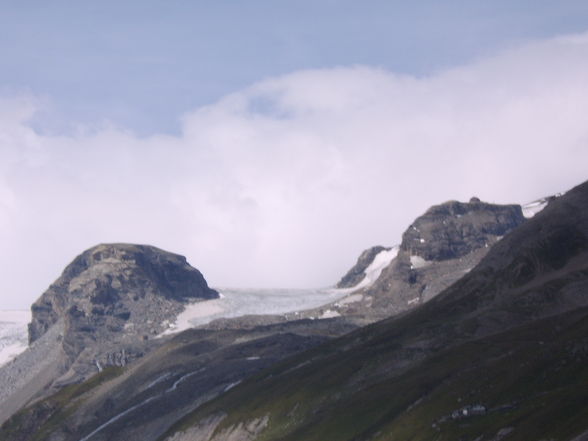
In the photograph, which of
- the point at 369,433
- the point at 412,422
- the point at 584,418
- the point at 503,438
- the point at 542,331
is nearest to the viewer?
the point at 584,418

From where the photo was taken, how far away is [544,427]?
111500 millimetres

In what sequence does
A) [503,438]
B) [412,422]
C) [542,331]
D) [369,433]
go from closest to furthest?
1. [503,438]
2. [412,422]
3. [369,433]
4. [542,331]

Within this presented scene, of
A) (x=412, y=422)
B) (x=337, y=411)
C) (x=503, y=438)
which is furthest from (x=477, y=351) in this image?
(x=503, y=438)

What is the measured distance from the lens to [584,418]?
106m

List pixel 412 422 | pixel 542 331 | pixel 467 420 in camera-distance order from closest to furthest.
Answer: pixel 467 420, pixel 412 422, pixel 542 331

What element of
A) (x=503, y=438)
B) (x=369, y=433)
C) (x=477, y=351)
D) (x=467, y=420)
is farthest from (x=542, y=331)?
(x=503, y=438)

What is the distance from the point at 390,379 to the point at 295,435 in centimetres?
2103

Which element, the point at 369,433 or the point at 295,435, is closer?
the point at 369,433

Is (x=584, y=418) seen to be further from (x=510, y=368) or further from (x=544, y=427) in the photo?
(x=510, y=368)

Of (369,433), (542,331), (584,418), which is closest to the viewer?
(584,418)

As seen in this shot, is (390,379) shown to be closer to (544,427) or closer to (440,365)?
(440,365)

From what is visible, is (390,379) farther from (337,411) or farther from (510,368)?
(510,368)

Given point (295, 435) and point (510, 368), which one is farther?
point (295, 435)

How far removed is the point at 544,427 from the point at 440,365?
255 feet
